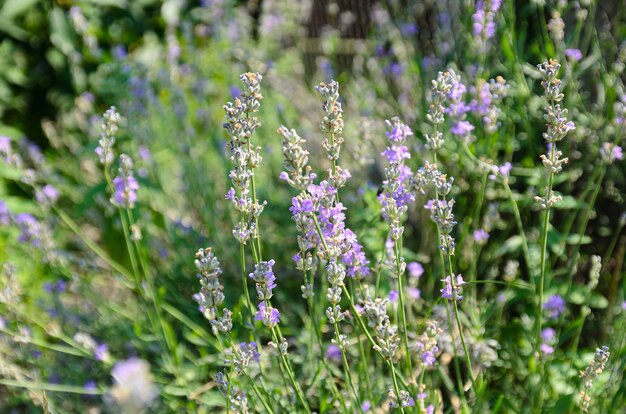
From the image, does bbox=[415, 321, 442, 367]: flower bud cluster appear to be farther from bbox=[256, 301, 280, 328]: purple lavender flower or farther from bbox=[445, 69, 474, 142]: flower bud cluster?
bbox=[445, 69, 474, 142]: flower bud cluster

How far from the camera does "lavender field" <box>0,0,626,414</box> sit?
1.36 m

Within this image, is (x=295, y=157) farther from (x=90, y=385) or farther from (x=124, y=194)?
(x=90, y=385)

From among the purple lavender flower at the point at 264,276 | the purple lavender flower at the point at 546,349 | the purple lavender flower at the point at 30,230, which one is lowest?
the purple lavender flower at the point at 546,349

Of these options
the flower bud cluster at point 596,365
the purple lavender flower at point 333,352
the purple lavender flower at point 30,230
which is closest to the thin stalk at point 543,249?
the flower bud cluster at point 596,365

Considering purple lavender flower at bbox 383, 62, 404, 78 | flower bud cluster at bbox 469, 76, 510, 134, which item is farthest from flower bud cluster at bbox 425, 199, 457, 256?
purple lavender flower at bbox 383, 62, 404, 78

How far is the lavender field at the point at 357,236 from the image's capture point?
1356 mm

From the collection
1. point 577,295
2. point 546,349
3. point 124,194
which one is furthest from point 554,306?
point 124,194

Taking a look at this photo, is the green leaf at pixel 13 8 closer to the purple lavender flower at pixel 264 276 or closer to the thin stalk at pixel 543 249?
the purple lavender flower at pixel 264 276

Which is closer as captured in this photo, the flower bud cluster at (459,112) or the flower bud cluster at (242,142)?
the flower bud cluster at (242,142)

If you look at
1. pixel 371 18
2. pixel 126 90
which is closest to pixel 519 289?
pixel 126 90

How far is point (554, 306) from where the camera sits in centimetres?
195

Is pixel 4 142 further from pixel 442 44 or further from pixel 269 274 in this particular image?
pixel 442 44

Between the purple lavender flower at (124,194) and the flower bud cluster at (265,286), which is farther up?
the purple lavender flower at (124,194)

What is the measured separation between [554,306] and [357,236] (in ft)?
2.08
